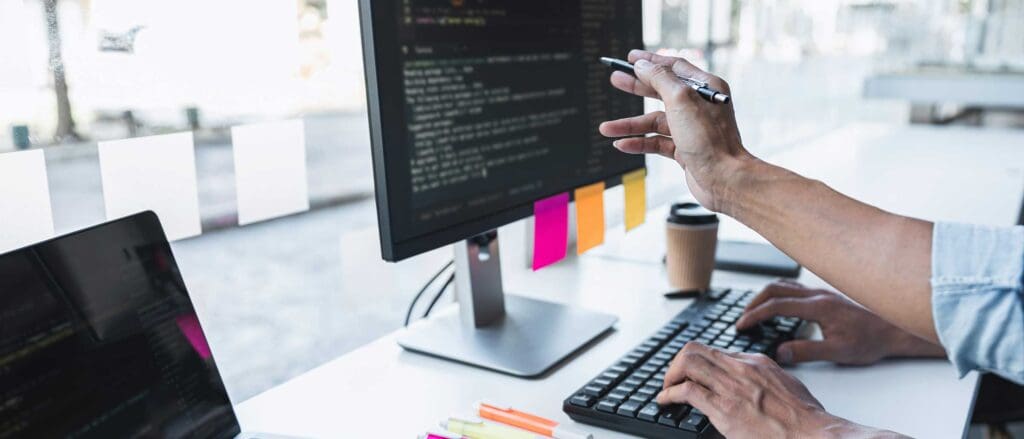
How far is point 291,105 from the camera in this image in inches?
36.5

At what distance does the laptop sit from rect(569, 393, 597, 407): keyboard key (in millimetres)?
302

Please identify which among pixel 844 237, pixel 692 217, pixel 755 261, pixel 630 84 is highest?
pixel 630 84

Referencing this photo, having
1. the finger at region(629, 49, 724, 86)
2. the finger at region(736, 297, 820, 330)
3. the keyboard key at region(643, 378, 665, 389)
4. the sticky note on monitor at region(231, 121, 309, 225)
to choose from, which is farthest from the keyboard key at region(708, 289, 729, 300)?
the sticky note on monitor at region(231, 121, 309, 225)

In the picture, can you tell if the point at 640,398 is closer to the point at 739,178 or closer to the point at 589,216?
the point at 739,178

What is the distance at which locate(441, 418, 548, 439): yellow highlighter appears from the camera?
697 millimetres

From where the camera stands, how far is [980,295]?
55 cm

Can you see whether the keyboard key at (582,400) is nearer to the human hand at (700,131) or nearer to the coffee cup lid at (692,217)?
the human hand at (700,131)

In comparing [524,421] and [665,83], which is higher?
[665,83]

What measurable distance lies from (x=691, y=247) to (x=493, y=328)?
1.09 feet

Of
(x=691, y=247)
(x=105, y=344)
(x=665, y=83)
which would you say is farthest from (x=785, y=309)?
(x=105, y=344)

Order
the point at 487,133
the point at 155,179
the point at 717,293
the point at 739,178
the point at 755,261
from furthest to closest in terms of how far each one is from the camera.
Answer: the point at 755,261
the point at 717,293
the point at 487,133
the point at 155,179
the point at 739,178

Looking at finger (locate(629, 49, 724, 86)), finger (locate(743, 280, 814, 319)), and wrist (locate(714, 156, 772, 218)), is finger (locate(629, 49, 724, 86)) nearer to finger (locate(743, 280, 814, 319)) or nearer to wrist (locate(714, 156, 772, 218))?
wrist (locate(714, 156, 772, 218))

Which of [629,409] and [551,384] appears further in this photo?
[551,384]

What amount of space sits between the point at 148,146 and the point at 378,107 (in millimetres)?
224
